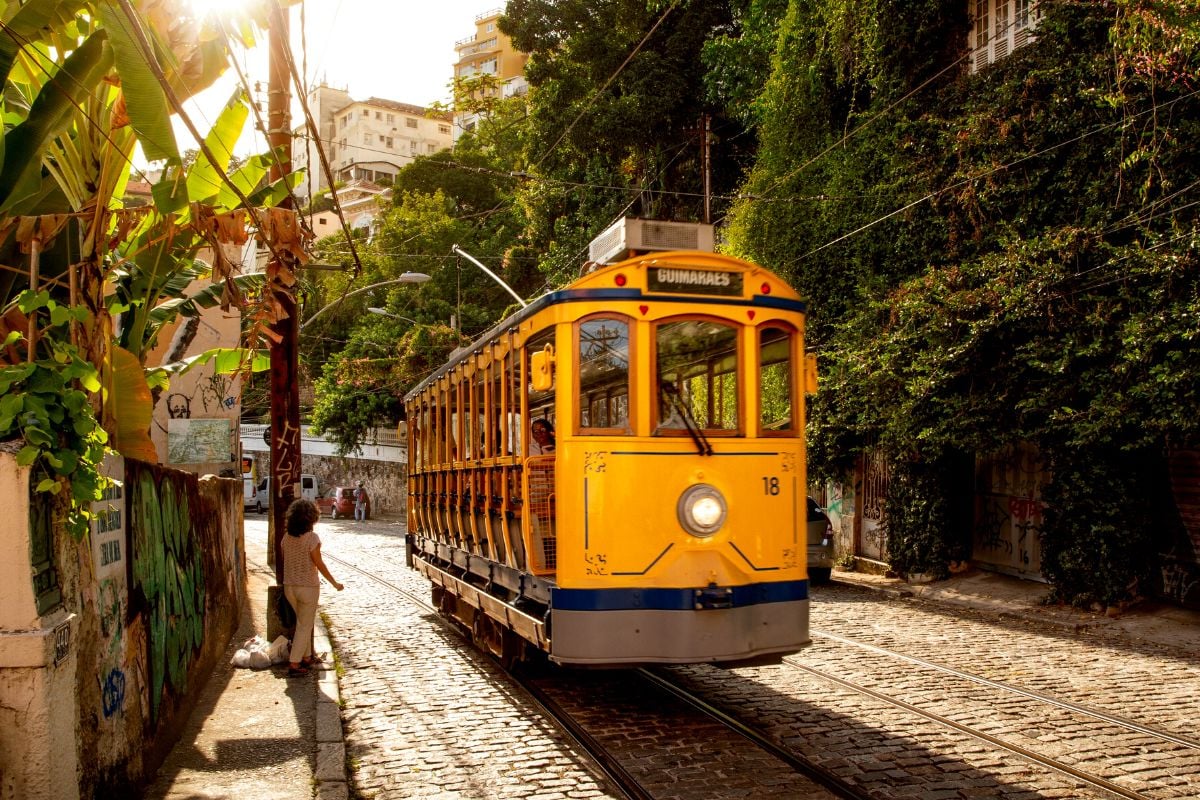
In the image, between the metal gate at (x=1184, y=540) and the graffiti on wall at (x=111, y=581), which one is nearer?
the graffiti on wall at (x=111, y=581)

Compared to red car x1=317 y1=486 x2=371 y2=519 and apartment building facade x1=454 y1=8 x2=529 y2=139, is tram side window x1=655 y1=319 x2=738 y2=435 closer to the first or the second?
red car x1=317 y1=486 x2=371 y2=519

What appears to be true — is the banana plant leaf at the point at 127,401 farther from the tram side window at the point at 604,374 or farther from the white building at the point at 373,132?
the white building at the point at 373,132

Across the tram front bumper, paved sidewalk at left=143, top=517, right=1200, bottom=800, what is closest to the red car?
paved sidewalk at left=143, top=517, right=1200, bottom=800

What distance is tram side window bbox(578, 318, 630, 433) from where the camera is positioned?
26.1 ft

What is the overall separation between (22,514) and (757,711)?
581 centimetres

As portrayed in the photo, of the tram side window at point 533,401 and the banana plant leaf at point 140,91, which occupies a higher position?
the banana plant leaf at point 140,91

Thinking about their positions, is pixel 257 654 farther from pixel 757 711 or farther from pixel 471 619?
pixel 757 711

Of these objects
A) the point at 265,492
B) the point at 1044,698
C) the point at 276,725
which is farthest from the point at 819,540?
the point at 265,492

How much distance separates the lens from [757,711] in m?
8.66

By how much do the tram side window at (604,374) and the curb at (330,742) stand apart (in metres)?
2.88

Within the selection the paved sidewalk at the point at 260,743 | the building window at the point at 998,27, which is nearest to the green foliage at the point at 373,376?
the building window at the point at 998,27

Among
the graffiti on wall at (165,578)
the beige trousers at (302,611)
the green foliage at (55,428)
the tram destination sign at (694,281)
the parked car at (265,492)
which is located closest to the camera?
the green foliage at (55,428)

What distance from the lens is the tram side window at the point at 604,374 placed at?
7965 mm

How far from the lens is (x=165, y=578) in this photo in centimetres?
831
